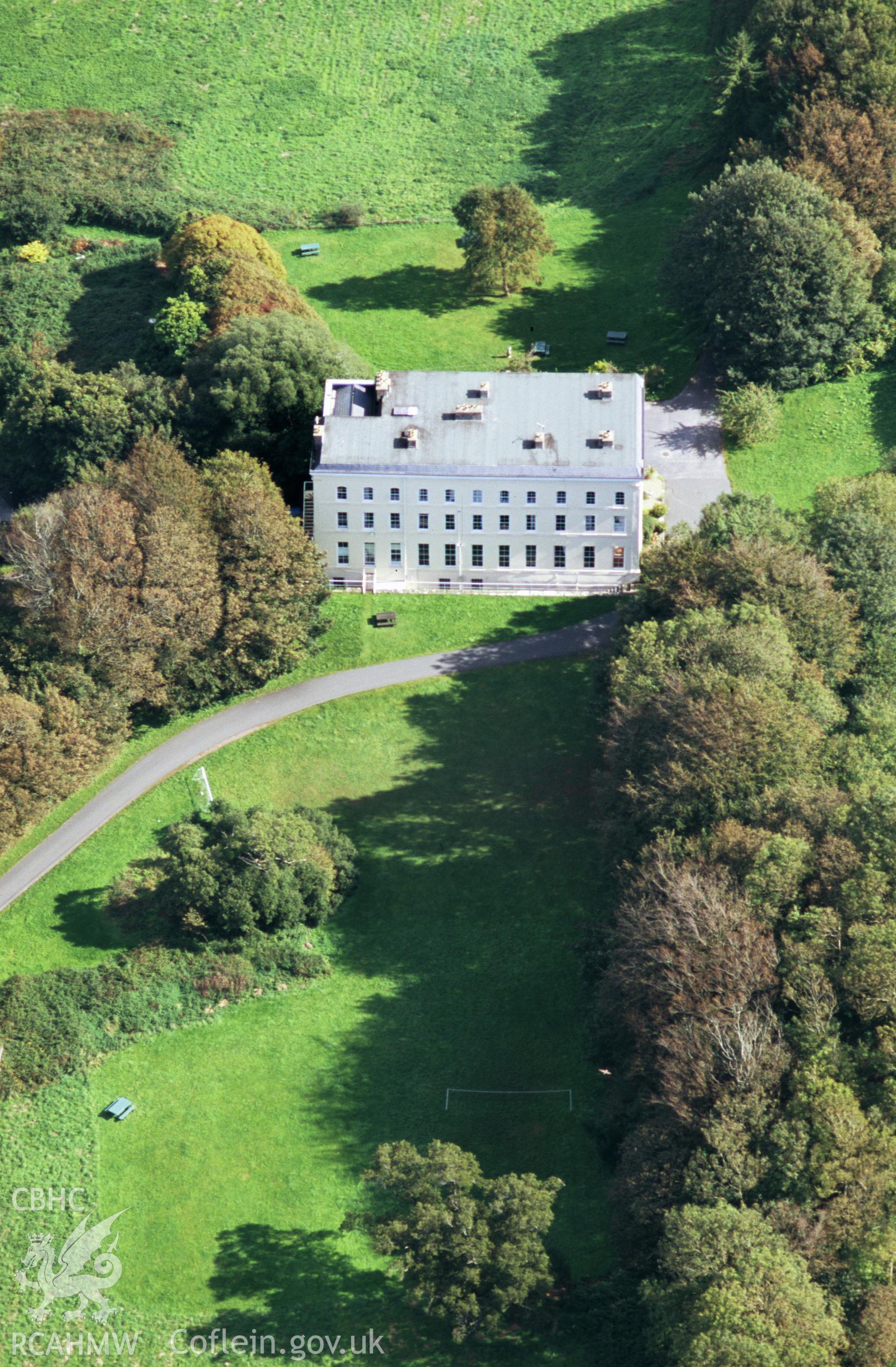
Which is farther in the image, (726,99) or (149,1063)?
(726,99)

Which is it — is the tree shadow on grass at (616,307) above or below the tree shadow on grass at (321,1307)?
above

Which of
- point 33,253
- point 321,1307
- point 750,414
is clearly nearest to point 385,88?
point 33,253

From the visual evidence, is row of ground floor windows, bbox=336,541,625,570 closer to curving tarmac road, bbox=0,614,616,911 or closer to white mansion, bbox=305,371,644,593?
white mansion, bbox=305,371,644,593

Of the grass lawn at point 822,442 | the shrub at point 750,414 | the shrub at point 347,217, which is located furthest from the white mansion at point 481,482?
the shrub at point 347,217

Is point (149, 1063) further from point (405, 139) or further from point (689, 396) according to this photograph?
point (405, 139)

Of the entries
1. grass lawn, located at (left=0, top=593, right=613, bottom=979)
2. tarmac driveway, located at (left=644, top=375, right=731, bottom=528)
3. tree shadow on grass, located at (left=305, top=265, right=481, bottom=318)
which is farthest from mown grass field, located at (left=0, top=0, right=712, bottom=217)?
grass lawn, located at (left=0, top=593, right=613, bottom=979)

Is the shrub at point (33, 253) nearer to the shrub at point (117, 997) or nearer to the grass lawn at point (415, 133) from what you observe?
the grass lawn at point (415, 133)

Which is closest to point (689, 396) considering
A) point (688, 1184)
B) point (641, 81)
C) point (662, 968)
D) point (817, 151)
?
point (817, 151)
